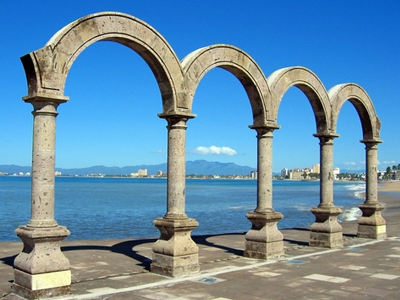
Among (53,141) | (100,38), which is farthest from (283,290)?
(100,38)

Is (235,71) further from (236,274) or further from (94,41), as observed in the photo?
(236,274)

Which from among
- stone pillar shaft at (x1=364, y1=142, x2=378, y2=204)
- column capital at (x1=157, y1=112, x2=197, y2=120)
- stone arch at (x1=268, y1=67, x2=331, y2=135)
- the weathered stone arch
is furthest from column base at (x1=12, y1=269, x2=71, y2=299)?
stone pillar shaft at (x1=364, y1=142, x2=378, y2=204)

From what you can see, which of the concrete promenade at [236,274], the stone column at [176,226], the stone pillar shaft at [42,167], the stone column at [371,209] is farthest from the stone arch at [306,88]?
the stone pillar shaft at [42,167]

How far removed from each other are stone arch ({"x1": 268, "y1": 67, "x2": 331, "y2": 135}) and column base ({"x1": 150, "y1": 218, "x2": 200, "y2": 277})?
425 cm

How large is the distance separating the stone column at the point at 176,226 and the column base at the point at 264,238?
88.5 inches

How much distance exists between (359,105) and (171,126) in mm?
8422

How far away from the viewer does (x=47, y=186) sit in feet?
Answer: 26.5

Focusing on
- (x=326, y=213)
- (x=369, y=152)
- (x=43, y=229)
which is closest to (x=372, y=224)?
(x=369, y=152)

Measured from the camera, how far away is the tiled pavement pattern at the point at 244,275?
8305 mm

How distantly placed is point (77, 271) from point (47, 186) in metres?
2.79

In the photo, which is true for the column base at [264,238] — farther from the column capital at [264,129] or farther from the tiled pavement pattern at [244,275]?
the column capital at [264,129]

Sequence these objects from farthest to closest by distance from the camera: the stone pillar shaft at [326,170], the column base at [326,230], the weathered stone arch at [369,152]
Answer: the weathered stone arch at [369,152], the stone pillar shaft at [326,170], the column base at [326,230]

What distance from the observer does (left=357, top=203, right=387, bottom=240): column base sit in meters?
15.8

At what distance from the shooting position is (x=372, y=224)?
15836 millimetres
